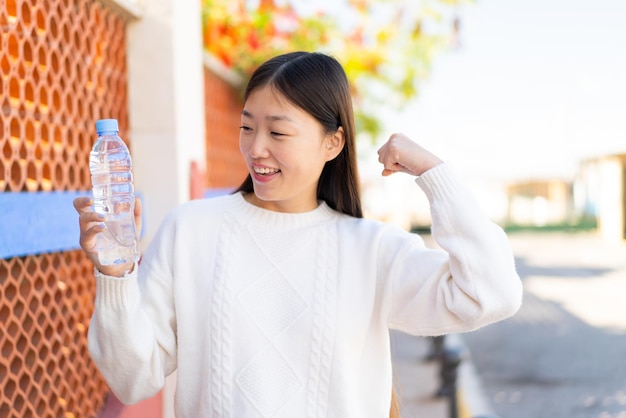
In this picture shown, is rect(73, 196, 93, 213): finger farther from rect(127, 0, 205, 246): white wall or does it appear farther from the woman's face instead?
rect(127, 0, 205, 246): white wall

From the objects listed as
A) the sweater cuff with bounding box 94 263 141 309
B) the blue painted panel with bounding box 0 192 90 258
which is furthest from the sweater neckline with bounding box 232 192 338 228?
the blue painted panel with bounding box 0 192 90 258

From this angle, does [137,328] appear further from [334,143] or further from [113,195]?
[334,143]

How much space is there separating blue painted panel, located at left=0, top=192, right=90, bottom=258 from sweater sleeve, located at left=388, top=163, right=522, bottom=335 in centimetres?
119

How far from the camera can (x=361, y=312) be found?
7.80 feet

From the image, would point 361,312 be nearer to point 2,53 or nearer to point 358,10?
point 2,53

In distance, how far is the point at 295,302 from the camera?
2.35 metres

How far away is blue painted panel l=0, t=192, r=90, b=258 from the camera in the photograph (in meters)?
2.66

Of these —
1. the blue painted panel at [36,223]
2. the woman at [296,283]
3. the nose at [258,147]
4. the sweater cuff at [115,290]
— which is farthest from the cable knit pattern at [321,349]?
the blue painted panel at [36,223]

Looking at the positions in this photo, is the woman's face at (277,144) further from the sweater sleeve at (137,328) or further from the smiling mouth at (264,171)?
the sweater sleeve at (137,328)

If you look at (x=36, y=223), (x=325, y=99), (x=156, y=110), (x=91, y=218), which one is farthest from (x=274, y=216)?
(x=156, y=110)

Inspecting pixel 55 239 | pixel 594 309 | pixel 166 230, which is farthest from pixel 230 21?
pixel 594 309

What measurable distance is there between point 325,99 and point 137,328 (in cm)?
80

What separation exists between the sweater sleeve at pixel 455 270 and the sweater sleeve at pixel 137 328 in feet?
2.06

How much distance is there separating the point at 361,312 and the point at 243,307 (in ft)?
1.07
